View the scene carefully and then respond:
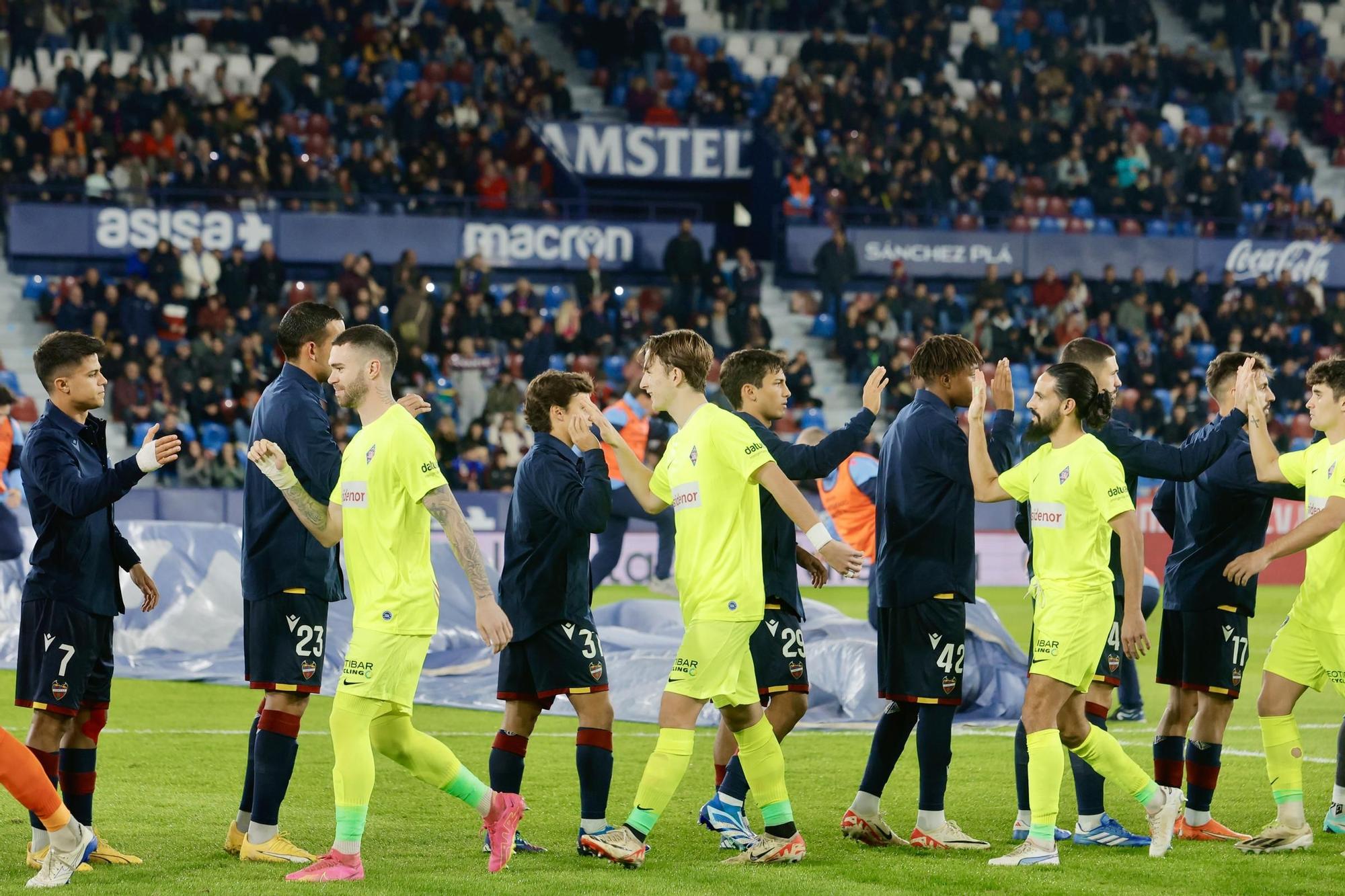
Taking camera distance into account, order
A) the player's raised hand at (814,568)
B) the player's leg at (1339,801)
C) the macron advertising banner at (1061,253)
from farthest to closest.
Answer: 1. the macron advertising banner at (1061,253)
2. the player's raised hand at (814,568)
3. the player's leg at (1339,801)

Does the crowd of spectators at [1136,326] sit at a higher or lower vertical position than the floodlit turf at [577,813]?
higher

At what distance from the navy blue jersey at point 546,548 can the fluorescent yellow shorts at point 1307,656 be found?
294 cm

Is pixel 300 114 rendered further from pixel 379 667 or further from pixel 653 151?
pixel 379 667

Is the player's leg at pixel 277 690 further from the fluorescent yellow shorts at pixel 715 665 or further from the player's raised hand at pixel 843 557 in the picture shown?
the player's raised hand at pixel 843 557

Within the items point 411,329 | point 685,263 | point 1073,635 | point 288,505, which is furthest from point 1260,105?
point 288,505

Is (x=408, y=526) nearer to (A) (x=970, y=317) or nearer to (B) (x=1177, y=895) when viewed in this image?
(B) (x=1177, y=895)

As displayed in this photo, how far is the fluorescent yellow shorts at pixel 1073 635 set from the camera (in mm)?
6629

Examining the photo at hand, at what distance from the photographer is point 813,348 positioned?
28422 millimetres

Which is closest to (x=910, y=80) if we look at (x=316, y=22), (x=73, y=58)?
(x=316, y=22)

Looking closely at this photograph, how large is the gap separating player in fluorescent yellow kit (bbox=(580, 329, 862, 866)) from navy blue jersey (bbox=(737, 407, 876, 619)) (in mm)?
288

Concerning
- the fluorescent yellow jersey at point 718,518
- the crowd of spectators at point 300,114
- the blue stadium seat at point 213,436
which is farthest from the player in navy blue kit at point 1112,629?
the crowd of spectators at point 300,114

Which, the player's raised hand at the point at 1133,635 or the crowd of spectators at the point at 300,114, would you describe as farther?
the crowd of spectators at the point at 300,114

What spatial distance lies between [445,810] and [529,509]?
189cm

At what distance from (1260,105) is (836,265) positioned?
1309cm
